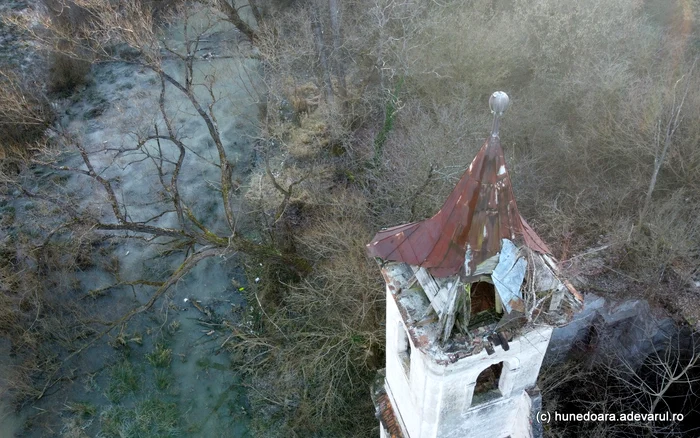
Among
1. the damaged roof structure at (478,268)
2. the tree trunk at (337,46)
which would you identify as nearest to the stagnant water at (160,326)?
the tree trunk at (337,46)

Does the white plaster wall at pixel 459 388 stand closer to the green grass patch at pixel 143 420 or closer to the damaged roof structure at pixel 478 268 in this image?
the damaged roof structure at pixel 478 268

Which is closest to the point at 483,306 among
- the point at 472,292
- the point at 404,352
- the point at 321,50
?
the point at 472,292

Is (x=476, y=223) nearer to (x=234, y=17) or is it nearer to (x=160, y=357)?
(x=160, y=357)

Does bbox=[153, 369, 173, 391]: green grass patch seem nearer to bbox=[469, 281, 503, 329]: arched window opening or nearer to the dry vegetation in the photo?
the dry vegetation

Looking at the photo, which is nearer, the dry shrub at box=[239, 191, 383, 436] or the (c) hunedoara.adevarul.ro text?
the (c) hunedoara.adevarul.ro text

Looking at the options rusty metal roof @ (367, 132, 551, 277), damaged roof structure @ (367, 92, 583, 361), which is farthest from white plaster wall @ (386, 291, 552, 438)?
rusty metal roof @ (367, 132, 551, 277)

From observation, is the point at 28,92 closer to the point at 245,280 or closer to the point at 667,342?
the point at 245,280

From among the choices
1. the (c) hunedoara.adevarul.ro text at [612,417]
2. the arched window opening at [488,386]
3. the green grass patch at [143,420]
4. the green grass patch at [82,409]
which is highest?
the arched window opening at [488,386]
